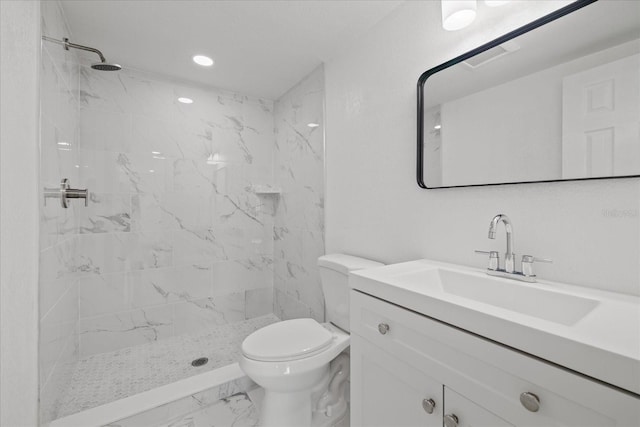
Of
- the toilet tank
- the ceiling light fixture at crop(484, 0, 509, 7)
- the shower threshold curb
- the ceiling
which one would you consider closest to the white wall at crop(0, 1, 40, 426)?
the shower threshold curb

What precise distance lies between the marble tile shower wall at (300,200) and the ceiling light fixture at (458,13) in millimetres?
1068

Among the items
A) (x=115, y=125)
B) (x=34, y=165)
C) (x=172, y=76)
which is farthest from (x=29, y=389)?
(x=172, y=76)

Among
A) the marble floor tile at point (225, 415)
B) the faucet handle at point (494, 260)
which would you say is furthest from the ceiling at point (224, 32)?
the marble floor tile at point (225, 415)

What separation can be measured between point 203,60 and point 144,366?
2.22 m

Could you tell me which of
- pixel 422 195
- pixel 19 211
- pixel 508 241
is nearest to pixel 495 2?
pixel 422 195

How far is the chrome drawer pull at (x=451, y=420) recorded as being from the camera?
736 mm

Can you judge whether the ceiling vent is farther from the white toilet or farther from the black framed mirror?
the white toilet

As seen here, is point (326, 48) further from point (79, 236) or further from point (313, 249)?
point (79, 236)

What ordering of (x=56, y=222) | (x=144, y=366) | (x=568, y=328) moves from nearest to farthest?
(x=568, y=328) < (x=56, y=222) < (x=144, y=366)

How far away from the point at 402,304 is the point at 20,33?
1.52m

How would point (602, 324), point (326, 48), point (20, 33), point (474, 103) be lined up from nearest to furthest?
point (602, 324) < point (20, 33) < point (474, 103) < point (326, 48)

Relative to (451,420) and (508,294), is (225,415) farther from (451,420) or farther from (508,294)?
(508,294)

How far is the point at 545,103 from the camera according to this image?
3.14 feet

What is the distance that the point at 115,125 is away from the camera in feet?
6.94
